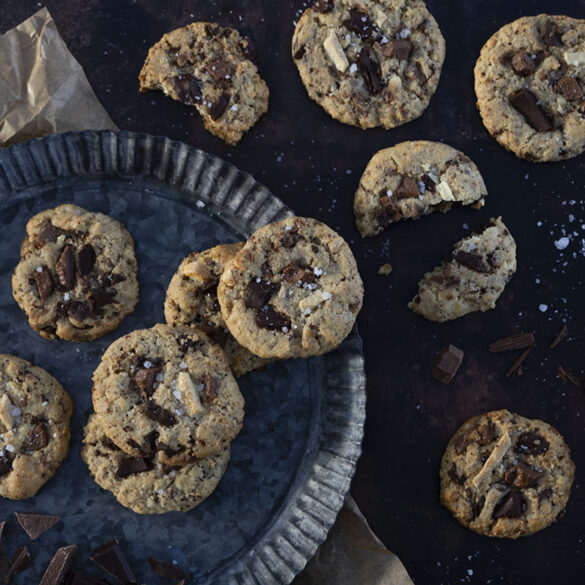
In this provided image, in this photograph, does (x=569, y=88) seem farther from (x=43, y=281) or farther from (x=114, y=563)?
(x=114, y=563)

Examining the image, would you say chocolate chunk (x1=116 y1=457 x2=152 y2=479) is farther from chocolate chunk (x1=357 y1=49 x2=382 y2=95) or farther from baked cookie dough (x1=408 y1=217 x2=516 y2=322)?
chocolate chunk (x1=357 y1=49 x2=382 y2=95)

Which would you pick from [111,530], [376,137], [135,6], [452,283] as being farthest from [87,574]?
[135,6]

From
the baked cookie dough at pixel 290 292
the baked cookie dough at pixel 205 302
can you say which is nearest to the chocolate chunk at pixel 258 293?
the baked cookie dough at pixel 290 292

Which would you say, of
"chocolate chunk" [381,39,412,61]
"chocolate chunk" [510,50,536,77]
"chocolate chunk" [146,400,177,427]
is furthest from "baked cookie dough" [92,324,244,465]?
"chocolate chunk" [510,50,536,77]

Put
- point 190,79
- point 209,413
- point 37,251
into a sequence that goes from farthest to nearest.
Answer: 1. point 190,79
2. point 37,251
3. point 209,413

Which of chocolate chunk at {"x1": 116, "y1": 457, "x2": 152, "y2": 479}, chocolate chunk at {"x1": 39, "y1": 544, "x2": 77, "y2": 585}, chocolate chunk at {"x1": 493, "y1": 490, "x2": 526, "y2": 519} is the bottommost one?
chocolate chunk at {"x1": 493, "y1": 490, "x2": 526, "y2": 519}

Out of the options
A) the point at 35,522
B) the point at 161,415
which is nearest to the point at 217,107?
the point at 161,415

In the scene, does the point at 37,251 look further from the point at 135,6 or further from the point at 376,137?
the point at 376,137
